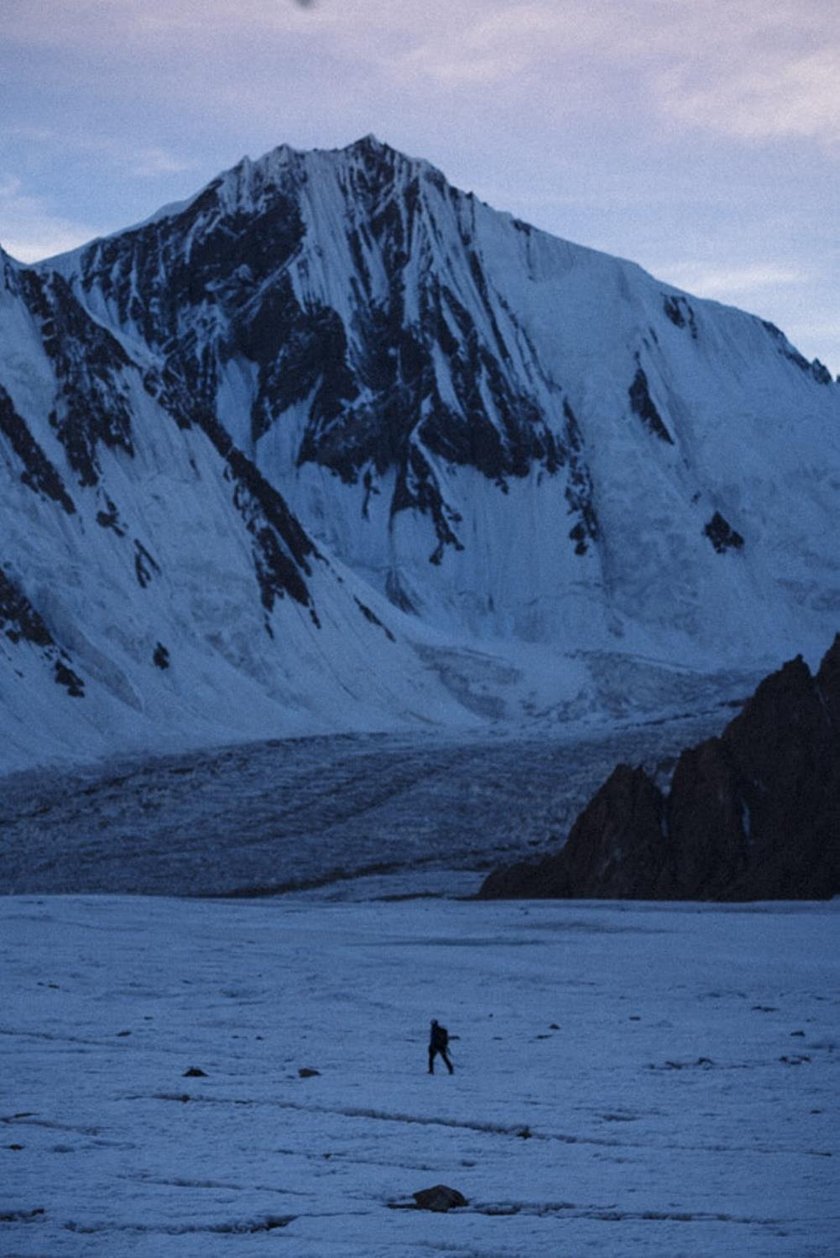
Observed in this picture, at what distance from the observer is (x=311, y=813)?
6284 cm

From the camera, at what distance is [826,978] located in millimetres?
28094

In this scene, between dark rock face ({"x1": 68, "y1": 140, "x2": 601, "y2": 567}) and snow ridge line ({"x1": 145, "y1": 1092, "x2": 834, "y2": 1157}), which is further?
dark rock face ({"x1": 68, "y1": 140, "x2": 601, "y2": 567})

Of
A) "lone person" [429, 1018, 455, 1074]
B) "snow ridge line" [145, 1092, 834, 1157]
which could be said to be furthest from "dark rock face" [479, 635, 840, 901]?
"snow ridge line" [145, 1092, 834, 1157]

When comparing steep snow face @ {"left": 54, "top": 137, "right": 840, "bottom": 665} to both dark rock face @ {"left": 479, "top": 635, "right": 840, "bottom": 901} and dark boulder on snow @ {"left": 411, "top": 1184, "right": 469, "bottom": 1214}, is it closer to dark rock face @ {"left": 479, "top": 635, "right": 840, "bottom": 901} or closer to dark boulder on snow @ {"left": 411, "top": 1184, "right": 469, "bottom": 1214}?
dark rock face @ {"left": 479, "top": 635, "right": 840, "bottom": 901}

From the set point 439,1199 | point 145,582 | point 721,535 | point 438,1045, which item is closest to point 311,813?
point 145,582

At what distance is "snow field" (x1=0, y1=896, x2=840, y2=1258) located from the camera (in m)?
12.8

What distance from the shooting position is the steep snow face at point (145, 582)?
83812mm

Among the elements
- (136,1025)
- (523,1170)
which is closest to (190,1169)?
(523,1170)

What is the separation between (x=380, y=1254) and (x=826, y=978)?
56.3 ft

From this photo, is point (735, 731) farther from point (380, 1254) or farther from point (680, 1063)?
point (380, 1254)

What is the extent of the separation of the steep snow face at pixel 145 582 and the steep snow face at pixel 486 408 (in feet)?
92.9

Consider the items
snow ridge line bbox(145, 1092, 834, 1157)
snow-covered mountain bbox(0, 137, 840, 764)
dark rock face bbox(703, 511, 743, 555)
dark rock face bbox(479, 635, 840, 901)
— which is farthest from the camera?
dark rock face bbox(703, 511, 743, 555)

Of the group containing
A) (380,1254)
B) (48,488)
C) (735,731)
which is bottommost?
(380,1254)

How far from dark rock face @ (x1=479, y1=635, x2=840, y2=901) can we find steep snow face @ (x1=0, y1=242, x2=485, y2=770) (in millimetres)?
32572
